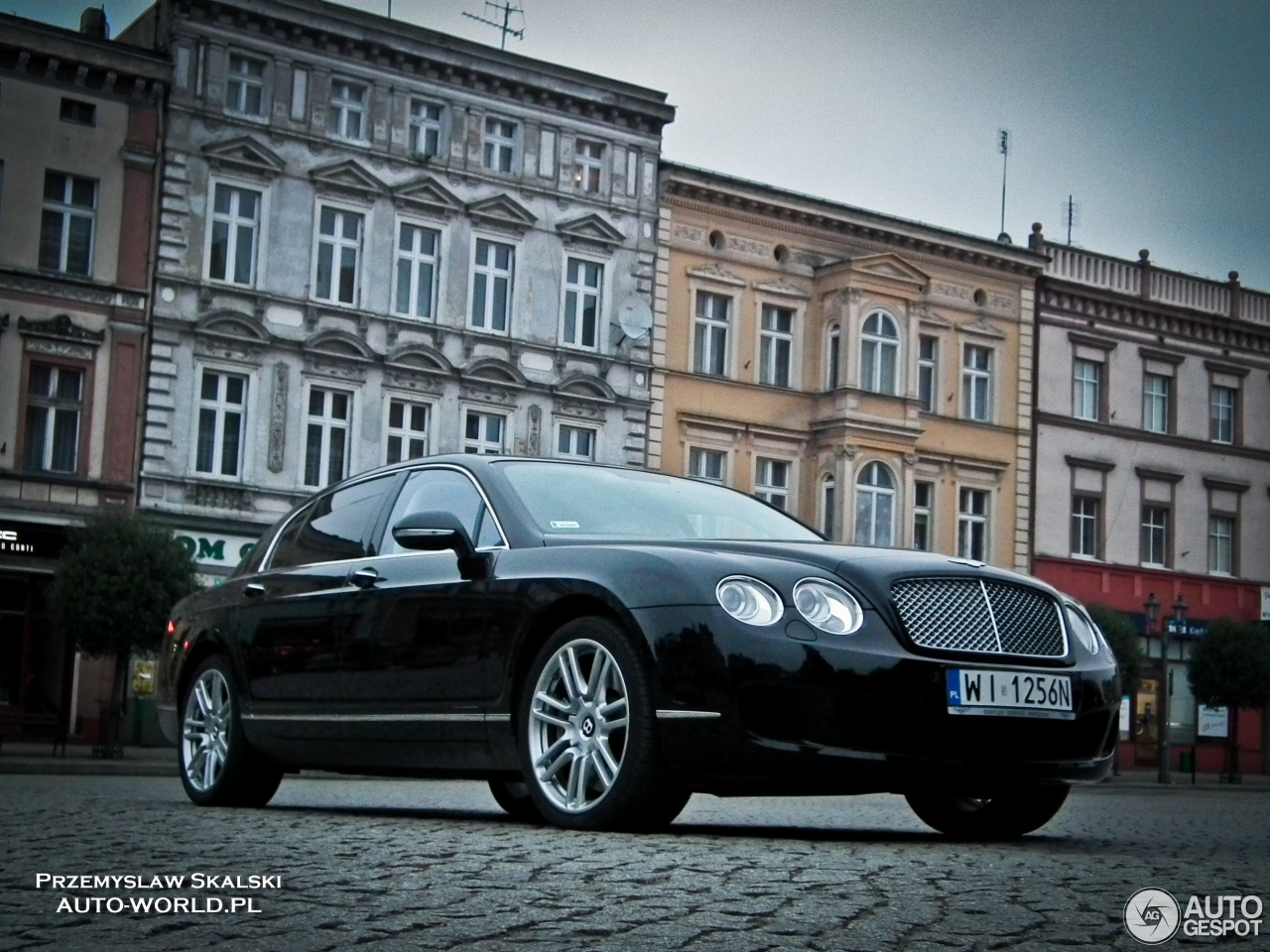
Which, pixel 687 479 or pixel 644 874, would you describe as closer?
pixel 644 874

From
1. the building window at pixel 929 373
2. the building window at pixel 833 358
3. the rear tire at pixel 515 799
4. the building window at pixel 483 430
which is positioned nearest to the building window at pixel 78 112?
the building window at pixel 483 430

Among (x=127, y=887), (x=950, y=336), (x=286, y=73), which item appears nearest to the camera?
(x=127, y=887)

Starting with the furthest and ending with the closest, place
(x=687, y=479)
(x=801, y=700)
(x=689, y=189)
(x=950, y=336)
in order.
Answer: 1. (x=950, y=336)
2. (x=689, y=189)
3. (x=687, y=479)
4. (x=801, y=700)

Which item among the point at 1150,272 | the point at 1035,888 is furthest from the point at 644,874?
the point at 1150,272

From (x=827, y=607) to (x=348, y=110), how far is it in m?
31.5

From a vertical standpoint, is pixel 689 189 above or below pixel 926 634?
above

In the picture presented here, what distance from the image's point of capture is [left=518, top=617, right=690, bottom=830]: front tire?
6.88m

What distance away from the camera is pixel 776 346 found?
140ft

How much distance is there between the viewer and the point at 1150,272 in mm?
50000

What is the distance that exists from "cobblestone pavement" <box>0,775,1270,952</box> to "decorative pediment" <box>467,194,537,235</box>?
101ft

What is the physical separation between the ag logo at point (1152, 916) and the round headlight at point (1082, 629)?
8.00 ft

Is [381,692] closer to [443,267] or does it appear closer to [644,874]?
[644,874]

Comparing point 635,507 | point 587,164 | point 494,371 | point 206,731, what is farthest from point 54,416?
point 635,507

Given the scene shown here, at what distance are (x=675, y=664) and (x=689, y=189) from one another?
34789 mm
